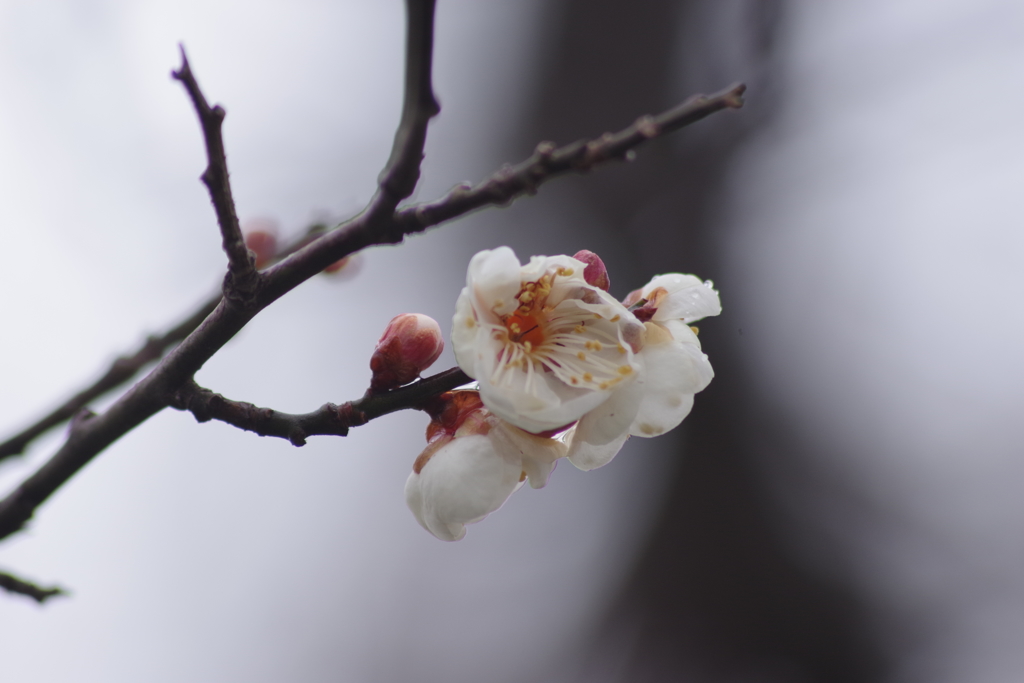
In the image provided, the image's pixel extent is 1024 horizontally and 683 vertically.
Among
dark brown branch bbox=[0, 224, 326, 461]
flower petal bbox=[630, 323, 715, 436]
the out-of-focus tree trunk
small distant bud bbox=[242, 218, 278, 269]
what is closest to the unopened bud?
flower petal bbox=[630, 323, 715, 436]

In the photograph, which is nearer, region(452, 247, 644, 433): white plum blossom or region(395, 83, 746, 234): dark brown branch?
region(395, 83, 746, 234): dark brown branch

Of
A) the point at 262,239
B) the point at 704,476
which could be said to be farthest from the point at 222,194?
the point at 704,476

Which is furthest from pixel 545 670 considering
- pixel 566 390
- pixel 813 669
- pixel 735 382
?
pixel 566 390

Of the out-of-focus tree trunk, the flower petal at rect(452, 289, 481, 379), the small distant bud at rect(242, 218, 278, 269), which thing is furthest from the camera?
the out-of-focus tree trunk

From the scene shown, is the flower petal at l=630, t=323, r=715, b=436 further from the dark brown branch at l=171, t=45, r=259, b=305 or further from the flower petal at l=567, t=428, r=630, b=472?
the dark brown branch at l=171, t=45, r=259, b=305

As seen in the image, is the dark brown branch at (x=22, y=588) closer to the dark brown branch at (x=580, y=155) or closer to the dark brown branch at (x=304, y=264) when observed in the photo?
the dark brown branch at (x=304, y=264)

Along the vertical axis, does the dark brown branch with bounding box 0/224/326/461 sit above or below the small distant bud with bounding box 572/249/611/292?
below

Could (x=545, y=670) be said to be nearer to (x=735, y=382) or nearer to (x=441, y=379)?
(x=735, y=382)

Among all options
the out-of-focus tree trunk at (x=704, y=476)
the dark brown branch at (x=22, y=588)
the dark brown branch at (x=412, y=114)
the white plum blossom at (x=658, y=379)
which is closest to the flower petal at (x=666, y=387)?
the white plum blossom at (x=658, y=379)
